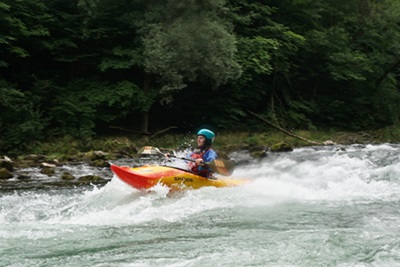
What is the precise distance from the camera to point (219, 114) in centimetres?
1952

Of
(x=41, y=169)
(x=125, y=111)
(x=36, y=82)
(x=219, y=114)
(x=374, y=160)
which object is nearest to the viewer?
(x=41, y=169)

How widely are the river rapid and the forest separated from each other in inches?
262

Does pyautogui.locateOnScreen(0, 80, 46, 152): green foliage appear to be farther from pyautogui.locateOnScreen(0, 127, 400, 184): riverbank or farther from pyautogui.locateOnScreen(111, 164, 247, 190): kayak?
pyautogui.locateOnScreen(111, 164, 247, 190): kayak

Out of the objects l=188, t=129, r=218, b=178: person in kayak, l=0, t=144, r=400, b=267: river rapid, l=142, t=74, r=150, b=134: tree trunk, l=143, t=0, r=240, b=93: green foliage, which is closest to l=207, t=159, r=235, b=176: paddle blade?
l=188, t=129, r=218, b=178: person in kayak

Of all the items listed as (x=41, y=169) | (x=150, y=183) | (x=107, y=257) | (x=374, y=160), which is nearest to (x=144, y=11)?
(x=41, y=169)

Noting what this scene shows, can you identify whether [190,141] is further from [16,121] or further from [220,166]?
[220,166]

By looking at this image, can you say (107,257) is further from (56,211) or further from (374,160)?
(374,160)

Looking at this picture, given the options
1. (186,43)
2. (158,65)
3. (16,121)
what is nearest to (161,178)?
(16,121)

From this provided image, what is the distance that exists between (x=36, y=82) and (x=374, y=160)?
34.5 ft

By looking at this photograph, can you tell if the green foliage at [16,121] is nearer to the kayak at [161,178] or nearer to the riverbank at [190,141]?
the riverbank at [190,141]

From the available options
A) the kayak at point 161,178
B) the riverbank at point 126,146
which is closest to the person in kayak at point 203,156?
the kayak at point 161,178

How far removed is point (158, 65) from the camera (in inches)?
598

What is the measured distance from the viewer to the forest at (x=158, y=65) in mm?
14945

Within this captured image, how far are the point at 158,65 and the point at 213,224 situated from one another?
993 cm
